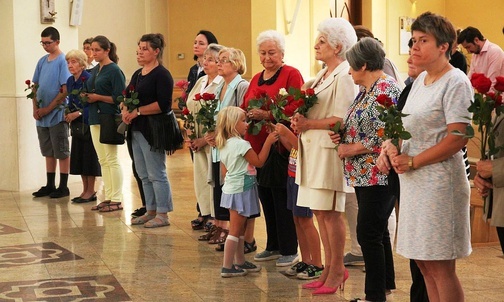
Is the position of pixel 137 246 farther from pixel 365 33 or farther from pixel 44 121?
pixel 44 121

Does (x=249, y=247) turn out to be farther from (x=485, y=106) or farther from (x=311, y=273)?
(x=485, y=106)

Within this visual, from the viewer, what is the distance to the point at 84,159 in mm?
9914

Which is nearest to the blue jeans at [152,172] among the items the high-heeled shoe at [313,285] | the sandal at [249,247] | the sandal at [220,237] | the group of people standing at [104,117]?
the group of people standing at [104,117]

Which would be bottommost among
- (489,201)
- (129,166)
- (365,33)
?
(129,166)

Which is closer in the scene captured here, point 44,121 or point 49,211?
point 49,211

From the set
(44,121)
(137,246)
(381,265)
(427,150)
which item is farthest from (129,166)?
(427,150)

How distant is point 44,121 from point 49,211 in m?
1.43

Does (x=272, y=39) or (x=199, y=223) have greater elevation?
(x=272, y=39)

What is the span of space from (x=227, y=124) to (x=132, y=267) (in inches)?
51.7

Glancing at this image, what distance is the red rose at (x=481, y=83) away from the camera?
13.0ft

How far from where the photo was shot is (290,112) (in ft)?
18.6

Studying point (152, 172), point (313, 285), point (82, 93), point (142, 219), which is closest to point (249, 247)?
point (313, 285)

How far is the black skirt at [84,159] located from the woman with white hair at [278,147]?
3.61 metres

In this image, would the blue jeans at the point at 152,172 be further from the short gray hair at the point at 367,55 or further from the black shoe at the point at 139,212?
the short gray hair at the point at 367,55
